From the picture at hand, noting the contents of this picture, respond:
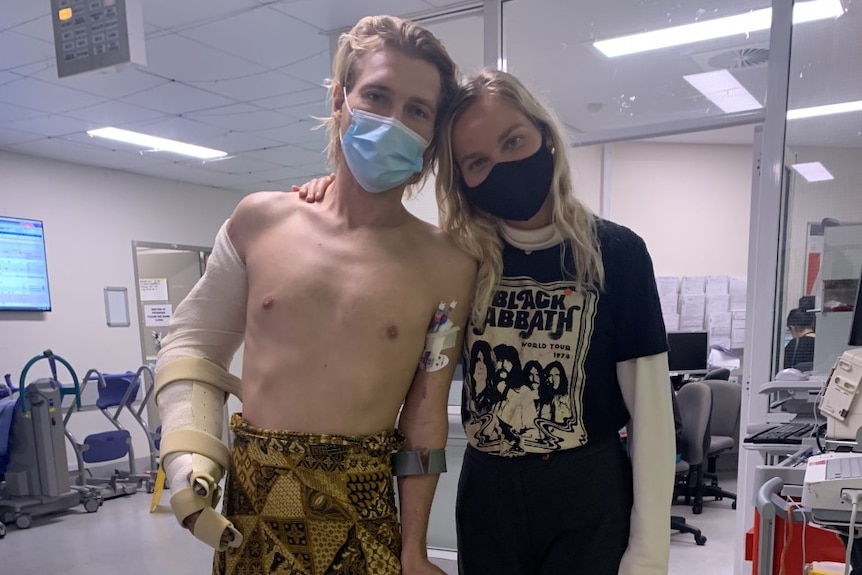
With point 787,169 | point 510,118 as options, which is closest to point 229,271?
point 510,118

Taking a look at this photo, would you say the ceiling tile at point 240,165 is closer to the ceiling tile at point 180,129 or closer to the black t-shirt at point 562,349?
the ceiling tile at point 180,129

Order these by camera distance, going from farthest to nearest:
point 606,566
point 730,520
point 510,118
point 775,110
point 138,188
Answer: point 138,188 → point 730,520 → point 775,110 → point 510,118 → point 606,566

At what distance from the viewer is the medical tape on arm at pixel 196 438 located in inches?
43.6

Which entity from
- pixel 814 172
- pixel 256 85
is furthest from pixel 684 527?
pixel 256 85

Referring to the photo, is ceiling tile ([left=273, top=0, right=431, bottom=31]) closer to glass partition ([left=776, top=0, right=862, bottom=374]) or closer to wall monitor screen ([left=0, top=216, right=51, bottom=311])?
glass partition ([left=776, top=0, right=862, bottom=374])

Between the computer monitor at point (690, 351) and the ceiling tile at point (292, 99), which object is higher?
the ceiling tile at point (292, 99)

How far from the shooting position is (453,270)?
126cm

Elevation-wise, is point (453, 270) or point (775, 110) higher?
point (775, 110)

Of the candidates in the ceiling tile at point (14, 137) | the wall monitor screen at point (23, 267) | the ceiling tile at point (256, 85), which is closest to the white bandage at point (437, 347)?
the ceiling tile at point (256, 85)

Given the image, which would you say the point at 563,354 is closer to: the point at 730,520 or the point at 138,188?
the point at 730,520

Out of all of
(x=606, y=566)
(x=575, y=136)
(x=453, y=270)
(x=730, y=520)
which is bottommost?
(x=730, y=520)

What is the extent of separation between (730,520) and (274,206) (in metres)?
3.92

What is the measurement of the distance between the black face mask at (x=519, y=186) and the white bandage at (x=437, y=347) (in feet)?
0.87

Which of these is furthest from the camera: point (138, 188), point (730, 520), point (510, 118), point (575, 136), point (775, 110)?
point (138, 188)
